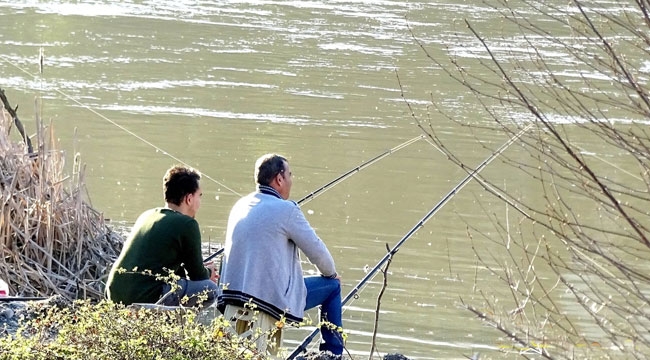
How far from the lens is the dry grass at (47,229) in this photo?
647cm

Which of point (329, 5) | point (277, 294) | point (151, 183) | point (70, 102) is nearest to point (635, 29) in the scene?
point (277, 294)

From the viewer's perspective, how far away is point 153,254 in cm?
508

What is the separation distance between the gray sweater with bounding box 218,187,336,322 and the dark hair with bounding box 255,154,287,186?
81 millimetres

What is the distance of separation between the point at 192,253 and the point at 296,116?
8.30 meters

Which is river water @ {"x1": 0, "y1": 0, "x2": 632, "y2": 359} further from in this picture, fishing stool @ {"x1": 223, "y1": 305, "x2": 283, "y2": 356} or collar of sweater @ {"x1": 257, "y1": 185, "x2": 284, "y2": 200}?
fishing stool @ {"x1": 223, "y1": 305, "x2": 283, "y2": 356}

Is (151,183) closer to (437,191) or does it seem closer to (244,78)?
(437,191)

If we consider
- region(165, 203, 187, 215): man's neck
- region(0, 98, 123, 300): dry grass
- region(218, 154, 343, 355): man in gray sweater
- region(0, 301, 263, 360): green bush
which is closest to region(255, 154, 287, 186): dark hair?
region(218, 154, 343, 355): man in gray sweater

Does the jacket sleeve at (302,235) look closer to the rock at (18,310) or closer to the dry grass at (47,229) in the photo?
the rock at (18,310)

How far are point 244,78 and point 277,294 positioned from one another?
34.0ft

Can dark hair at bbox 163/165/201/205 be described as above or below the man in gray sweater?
above

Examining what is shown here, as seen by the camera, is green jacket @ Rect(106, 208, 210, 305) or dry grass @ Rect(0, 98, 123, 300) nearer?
green jacket @ Rect(106, 208, 210, 305)

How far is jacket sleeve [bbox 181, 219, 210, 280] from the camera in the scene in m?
5.11

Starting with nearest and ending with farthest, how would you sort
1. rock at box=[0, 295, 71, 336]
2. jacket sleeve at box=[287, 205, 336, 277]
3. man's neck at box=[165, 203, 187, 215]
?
1. rock at box=[0, 295, 71, 336]
2. jacket sleeve at box=[287, 205, 336, 277]
3. man's neck at box=[165, 203, 187, 215]

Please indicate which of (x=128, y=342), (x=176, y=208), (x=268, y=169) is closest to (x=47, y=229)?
(x=176, y=208)
